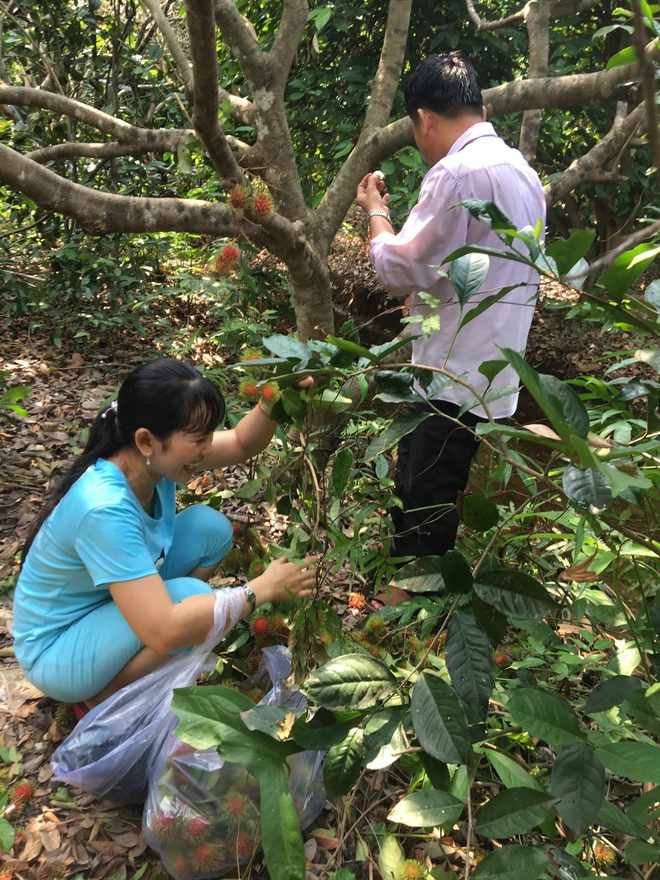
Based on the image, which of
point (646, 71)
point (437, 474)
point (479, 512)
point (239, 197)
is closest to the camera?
point (646, 71)

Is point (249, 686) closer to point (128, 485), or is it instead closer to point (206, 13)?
point (128, 485)

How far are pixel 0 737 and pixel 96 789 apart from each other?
333 mm

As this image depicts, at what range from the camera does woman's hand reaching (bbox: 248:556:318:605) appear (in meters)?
1.21

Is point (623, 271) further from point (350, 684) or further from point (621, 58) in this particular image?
point (350, 684)

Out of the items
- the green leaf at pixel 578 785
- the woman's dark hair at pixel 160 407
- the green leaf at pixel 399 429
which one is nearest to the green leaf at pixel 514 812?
the green leaf at pixel 578 785

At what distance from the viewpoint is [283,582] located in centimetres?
125

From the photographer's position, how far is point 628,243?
0.39 meters

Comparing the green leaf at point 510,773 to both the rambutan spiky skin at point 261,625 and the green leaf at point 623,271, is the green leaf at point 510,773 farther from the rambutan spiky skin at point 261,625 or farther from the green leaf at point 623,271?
the green leaf at point 623,271

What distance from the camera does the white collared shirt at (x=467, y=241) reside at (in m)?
1.54

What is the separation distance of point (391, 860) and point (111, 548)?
741 mm

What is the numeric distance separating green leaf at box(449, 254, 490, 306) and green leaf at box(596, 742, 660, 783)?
22.1 inches

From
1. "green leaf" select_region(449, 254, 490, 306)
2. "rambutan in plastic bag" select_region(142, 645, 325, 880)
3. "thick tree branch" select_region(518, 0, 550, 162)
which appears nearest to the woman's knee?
"rambutan in plastic bag" select_region(142, 645, 325, 880)

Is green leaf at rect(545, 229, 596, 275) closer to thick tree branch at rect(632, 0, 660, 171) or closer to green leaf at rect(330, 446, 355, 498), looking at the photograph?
thick tree branch at rect(632, 0, 660, 171)

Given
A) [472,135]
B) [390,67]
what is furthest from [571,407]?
[390,67]
